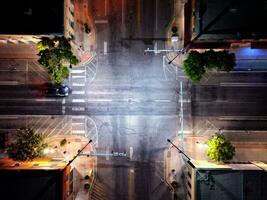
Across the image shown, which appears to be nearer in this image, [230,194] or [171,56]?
[230,194]

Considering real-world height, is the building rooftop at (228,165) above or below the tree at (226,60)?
below

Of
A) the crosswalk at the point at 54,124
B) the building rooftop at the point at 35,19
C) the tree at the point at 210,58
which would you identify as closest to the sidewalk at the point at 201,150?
the tree at the point at 210,58

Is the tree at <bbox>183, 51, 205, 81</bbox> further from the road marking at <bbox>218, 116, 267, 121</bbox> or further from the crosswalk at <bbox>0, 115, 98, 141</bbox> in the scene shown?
the crosswalk at <bbox>0, 115, 98, 141</bbox>

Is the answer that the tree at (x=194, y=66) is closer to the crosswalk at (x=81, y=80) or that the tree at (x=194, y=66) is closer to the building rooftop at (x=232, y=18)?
the building rooftop at (x=232, y=18)

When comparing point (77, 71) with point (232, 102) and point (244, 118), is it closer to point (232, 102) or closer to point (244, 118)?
point (232, 102)

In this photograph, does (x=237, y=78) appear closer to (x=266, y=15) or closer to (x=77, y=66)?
(x=266, y=15)

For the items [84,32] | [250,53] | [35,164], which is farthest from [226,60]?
[35,164]

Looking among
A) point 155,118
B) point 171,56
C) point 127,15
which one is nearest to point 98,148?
point 155,118
